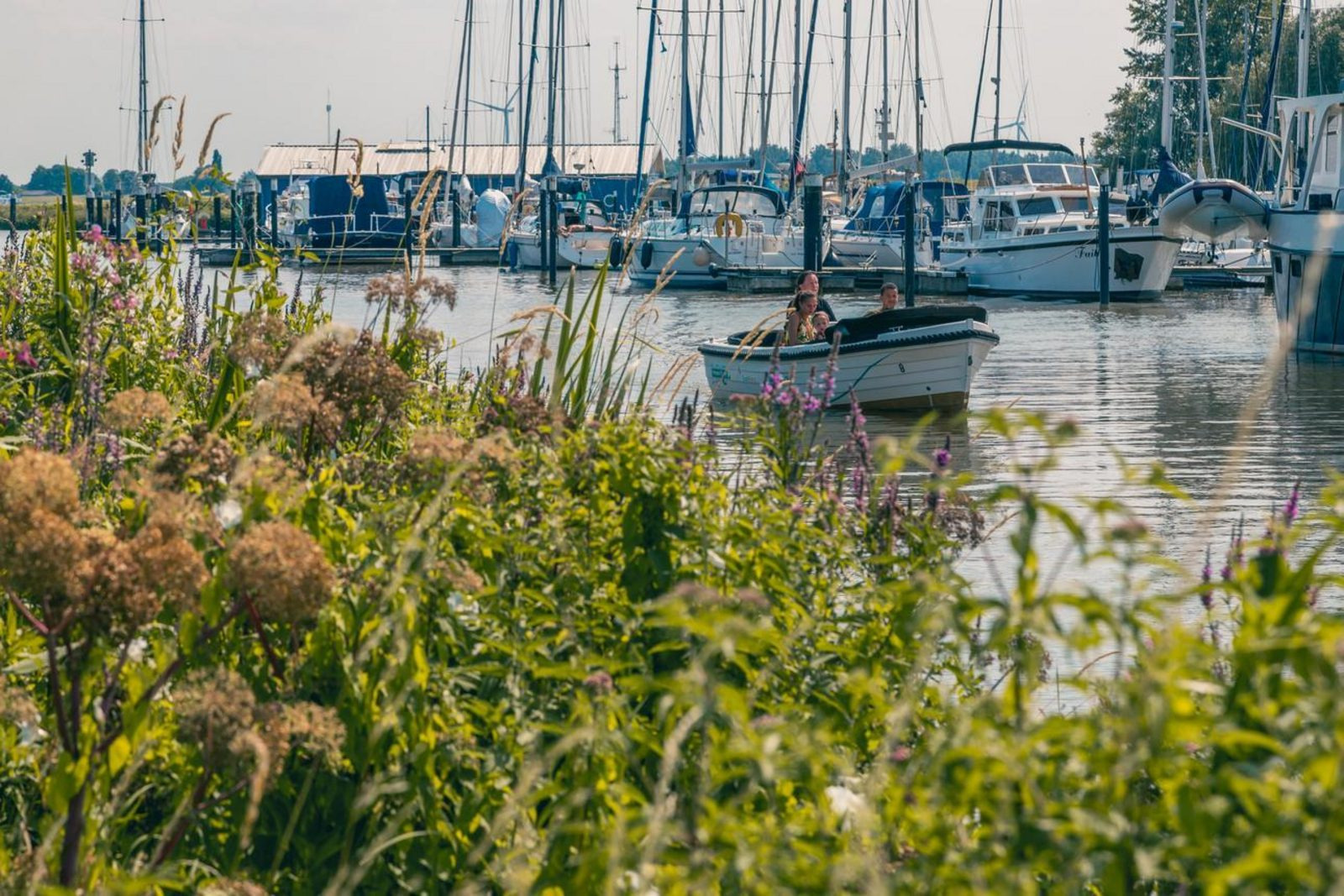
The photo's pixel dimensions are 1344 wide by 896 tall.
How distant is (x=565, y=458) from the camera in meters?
4.59

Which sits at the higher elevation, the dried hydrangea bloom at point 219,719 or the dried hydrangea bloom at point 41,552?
the dried hydrangea bloom at point 41,552

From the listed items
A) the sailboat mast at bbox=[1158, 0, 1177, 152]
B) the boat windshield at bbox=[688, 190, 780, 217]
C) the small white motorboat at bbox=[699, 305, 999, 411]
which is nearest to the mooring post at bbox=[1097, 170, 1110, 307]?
the sailboat mast at bbox=[1158, 0, 1177, 152]

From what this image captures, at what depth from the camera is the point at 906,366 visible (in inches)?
771

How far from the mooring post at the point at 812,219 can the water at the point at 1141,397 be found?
118 cm

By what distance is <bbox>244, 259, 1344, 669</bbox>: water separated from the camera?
12.1 meters

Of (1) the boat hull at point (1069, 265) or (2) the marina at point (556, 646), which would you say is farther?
(1) the boat hull at point (1069, 265)

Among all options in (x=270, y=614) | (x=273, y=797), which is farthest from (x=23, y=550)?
(x=273, y=797)

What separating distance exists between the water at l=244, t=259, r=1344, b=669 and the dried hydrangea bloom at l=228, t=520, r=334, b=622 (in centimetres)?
124

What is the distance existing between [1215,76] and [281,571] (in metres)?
88.1

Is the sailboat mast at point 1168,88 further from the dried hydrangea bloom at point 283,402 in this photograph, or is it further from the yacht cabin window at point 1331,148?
the dried hydrangea bloom at point 283,402

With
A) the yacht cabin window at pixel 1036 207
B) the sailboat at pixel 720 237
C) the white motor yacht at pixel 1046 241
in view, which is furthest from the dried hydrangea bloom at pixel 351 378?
the sailboat at pixel 720 237

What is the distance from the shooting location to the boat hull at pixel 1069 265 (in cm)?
4119

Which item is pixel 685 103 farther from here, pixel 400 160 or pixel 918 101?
pixel 400 160

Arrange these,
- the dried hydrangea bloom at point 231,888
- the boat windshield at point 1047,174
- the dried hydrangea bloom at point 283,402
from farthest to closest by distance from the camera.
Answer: the boat windshield at point 1047,174
the dried hydrangea bloom at point 283,402
the dried hydrangea bloom at point 231,888
